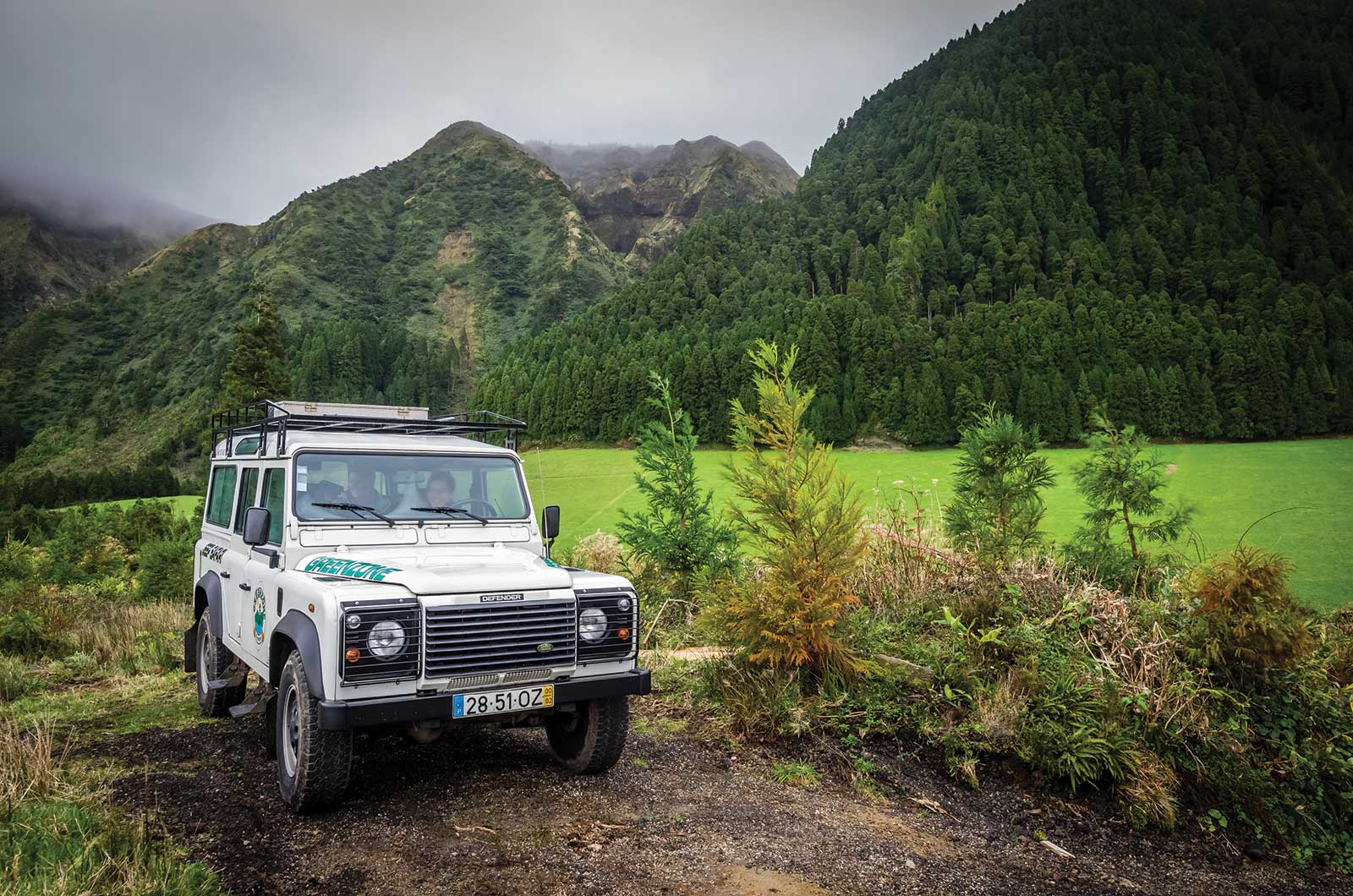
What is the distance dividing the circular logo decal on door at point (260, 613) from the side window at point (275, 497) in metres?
0.43

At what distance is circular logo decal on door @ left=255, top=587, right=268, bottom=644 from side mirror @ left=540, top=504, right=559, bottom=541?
2219 millimetres

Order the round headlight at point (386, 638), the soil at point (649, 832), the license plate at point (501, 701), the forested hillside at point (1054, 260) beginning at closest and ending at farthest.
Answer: the soil at point (649, 832), the round headlight at point (386, 638), the license plate at point (501, 701), the forested hillside at point (1054, 260)

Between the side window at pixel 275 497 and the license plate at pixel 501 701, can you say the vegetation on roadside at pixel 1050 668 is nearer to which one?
the license plate at pixel 501 701

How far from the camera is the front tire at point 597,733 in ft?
17.8

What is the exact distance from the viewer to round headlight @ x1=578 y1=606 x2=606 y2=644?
5105 mm

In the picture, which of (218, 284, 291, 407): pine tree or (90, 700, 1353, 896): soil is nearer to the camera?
(90, 700, 1353, 896): soil

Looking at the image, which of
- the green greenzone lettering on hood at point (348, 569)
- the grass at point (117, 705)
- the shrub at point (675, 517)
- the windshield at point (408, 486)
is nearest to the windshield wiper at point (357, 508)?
the windshield at point (408, 486)

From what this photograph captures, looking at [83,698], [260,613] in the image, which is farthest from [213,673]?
[83,698]

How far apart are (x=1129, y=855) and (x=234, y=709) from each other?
6665mm

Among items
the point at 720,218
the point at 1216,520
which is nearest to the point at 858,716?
the point at 1216,520

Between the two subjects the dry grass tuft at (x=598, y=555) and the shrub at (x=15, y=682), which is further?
the dry grass tuft at (x=598, y=555)

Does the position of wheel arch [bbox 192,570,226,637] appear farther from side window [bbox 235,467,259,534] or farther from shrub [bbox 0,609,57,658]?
shrub [bbox 0,609,57,658]

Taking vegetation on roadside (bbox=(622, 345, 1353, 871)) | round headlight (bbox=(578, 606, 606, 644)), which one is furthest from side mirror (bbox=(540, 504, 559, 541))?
vegetation on roadside (bbox=(622, 345, 1353, 871))

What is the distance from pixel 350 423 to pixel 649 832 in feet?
14.1
